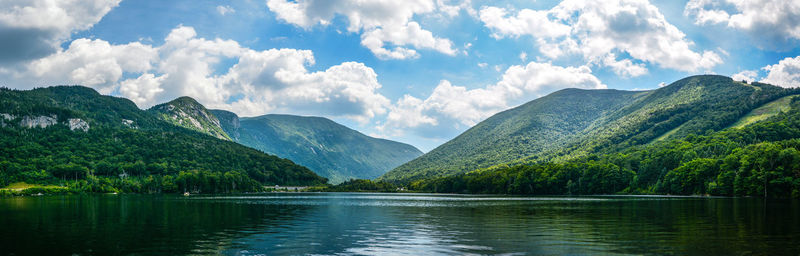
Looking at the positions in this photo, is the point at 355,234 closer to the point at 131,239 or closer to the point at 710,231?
the point at 131,239

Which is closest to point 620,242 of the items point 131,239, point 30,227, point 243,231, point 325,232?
point 325,232

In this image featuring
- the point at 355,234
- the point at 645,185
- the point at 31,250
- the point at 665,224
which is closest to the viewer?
the point at 31,250

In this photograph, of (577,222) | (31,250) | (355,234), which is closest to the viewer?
(31,250)

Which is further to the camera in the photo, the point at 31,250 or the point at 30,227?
the point at 30,227

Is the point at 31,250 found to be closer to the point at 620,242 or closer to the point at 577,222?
the point at 620,242

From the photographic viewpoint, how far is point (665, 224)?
50.3 meters

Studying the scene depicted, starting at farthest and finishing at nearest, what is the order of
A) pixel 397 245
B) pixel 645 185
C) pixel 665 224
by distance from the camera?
pixel 645 185
pixel 665 224
pixel 397 245

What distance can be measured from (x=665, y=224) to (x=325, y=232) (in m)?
34.8

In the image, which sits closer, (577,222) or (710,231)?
(710,231)

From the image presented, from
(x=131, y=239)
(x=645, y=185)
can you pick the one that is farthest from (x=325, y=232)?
(x=645, y=185)

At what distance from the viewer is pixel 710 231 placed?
42250mm

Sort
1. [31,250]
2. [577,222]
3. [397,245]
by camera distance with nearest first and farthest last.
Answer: [31,250] < [397,245] < [577,222]

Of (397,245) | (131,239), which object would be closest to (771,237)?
(397,245)

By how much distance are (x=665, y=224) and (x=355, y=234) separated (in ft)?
105
